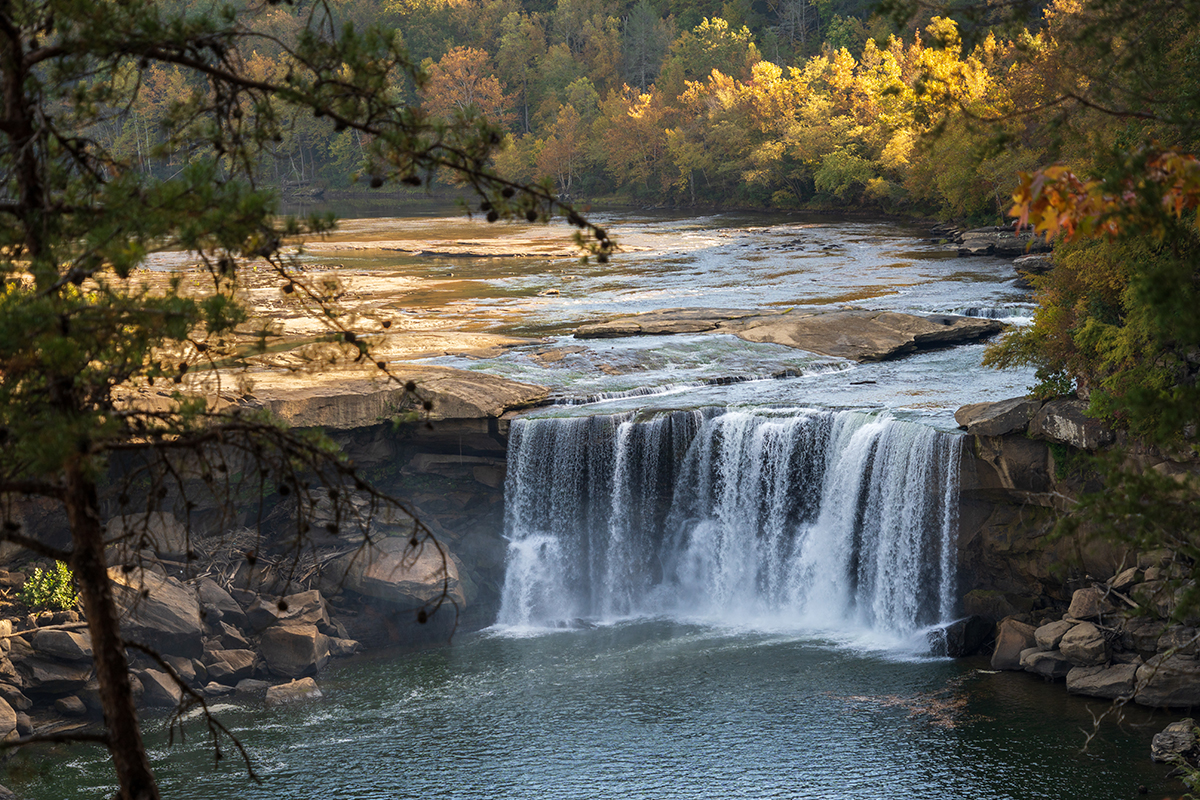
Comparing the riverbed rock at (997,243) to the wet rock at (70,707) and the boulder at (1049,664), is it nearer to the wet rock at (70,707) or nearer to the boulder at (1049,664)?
the boulder at (1049,664)

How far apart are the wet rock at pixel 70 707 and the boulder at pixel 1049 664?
43.0 feet

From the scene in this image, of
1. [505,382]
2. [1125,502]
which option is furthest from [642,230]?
[1125,502]

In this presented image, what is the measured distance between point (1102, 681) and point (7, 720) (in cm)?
1430

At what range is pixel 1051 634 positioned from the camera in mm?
16031

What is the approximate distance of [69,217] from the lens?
594 cm

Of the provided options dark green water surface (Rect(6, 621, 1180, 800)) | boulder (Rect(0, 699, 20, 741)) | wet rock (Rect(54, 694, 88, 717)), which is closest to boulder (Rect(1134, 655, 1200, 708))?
dark green water surface (Rect(6, 621, 1180, 800))

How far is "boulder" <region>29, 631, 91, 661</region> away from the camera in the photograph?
52.6ft

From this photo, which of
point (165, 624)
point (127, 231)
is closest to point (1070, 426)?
point (165, 624)

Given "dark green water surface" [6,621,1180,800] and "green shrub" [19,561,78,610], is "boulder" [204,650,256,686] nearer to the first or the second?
"dark green water surface" [6,621,1180,800]

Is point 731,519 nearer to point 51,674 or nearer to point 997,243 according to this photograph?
point 51,674

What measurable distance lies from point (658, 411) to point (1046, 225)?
14866 mm

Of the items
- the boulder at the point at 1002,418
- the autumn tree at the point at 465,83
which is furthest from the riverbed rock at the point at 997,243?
the autumn tree at the point at 465,83

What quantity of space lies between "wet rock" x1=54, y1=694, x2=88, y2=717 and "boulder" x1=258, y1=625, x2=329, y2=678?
105 inches

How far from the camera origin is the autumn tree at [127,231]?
508 cm
